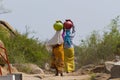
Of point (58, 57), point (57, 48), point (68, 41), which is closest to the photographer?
point (57, 48)

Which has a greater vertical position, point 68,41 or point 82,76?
point 68,41

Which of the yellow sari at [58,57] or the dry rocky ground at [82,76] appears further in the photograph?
the yellow sari at [58,57]

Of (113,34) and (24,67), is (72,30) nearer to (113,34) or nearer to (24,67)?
(24,67)

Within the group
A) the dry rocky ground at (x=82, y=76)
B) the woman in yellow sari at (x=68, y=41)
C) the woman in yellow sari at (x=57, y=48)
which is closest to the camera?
the dry rocky ground at (x=82, y=76)

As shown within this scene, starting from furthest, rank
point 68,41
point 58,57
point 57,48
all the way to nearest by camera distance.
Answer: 1. point 68,41
2. point 58,57
3. point 57,48

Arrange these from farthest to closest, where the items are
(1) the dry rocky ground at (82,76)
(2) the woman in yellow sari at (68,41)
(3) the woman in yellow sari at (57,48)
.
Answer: (2) the woman in yellow sari at (68,41)
(3) the woman in yellow sari at (57,48)
(1) the dry rocky ground at (82,76)

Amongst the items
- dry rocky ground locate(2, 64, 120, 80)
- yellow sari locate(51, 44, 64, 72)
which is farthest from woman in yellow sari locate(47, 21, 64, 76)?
dry rocky ground locate(2, 64, 120, 80)

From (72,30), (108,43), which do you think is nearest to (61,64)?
(72,30)

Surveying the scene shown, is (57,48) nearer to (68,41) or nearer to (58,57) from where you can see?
(58,57)

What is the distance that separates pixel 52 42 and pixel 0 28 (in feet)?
30.0

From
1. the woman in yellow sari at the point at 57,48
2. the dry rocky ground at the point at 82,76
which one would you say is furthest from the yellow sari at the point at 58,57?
the dry rocky ground at the point at 82,76

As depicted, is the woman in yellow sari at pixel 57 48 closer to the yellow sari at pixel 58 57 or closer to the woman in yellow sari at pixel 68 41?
the yellow sari at pixel 58 57

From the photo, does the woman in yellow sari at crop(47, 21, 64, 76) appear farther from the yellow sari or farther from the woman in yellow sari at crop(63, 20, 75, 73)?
the woman in yellow sari at crop(63, 20, 75, 73)

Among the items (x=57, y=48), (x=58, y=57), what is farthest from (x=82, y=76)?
(x=57, y=48)
